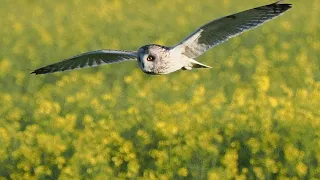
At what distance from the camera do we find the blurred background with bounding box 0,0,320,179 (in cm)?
782

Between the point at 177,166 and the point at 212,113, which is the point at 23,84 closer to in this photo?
the point at 212,113

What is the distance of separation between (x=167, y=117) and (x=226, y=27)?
5.83 feet

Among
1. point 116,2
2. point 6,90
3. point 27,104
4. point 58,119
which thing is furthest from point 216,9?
point 58,119

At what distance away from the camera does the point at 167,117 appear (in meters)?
8.80

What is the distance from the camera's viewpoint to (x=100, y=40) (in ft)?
51.6

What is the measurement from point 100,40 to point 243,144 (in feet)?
25.3

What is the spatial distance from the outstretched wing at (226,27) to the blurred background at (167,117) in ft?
2.85

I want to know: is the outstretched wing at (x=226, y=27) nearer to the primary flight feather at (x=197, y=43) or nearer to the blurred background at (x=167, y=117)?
the primary flight feather at (x=197, y=43)

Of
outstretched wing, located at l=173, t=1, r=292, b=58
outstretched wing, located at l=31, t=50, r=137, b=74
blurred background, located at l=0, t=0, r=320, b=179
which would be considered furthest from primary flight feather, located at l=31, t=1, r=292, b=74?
blurred background, located at l=0, t=0, r=320, b=179

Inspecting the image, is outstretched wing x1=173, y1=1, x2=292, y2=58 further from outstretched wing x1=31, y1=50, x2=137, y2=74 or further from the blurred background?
the blurred background

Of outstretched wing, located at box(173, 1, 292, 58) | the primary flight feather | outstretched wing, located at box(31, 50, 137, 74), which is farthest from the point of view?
outstretched wing, located at box(31, 50, 137, 74)

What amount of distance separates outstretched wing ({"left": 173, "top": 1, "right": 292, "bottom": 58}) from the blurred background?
0.87 meters

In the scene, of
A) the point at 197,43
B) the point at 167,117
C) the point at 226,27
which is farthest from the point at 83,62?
the point at 226,27

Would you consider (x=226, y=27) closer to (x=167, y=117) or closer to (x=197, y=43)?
(x=197, y=43)
